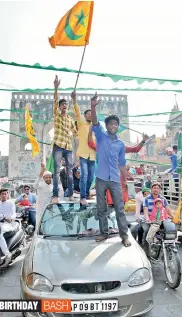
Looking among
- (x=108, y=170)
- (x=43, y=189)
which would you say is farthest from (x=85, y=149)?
(x=43, y=189)

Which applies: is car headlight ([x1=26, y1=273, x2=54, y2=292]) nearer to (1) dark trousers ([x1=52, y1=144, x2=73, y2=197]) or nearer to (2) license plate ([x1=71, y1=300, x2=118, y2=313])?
(2) license plate ([x1=71, y1=300, x2=118, y2=313])

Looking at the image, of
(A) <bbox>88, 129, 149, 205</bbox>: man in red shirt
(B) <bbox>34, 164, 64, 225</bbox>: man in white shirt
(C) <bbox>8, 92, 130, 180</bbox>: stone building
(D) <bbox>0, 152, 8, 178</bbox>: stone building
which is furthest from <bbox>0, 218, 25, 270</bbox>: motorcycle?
(D) <bbox>0, 152, 8, 178</bbox>: stone building

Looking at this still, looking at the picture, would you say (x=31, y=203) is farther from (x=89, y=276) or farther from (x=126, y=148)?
(x=89, y=276)

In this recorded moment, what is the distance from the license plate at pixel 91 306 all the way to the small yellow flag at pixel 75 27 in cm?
404

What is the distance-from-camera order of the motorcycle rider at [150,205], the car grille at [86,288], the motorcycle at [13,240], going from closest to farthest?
the car grille at [86,288] → the motorcycle at [13,240] → the motorcycle rider at [150,205]

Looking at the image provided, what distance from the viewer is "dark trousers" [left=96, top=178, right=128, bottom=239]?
161 inches

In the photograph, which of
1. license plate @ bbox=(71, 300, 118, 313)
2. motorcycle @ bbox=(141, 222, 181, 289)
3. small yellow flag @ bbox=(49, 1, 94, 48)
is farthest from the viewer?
small yellow flag @ bbox=(49, 1, 94, 48)

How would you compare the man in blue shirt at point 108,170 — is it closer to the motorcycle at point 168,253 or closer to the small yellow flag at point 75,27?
the motorcycle at point 168,253

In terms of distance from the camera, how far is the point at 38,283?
3.07m

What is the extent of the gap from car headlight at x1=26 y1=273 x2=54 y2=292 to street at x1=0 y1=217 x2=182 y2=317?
0.82m

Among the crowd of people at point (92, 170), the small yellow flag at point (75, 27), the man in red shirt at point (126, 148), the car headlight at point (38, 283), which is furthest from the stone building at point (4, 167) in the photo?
the car headlight at point (38, 283)

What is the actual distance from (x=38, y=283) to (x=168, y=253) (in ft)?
8.13

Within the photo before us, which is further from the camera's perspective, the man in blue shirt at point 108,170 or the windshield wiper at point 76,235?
the man in blue shirt at point 108,170

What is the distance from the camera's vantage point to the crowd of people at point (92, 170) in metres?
4.20
